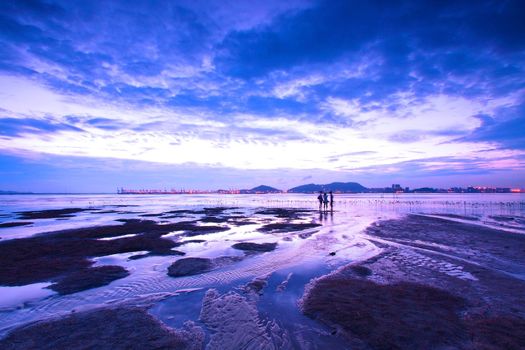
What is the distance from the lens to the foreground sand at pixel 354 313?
6543 mm

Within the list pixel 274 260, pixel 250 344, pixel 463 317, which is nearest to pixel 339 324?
pixel 250 344

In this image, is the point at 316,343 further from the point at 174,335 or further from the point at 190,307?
the point at 190,307

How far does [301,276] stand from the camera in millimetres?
11898

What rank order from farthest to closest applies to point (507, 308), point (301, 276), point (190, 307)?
point (301, 276)
point (190, 307)
point (507, 308)

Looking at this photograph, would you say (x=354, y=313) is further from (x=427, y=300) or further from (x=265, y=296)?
(x=265, y=296)

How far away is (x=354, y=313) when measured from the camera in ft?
26.0

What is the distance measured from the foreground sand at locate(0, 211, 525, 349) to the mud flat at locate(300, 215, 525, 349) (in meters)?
0.03

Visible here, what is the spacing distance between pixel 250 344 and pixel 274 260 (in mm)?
8164

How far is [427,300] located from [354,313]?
2608 millimetres

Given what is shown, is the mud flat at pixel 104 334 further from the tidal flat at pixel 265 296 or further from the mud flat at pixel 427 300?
the mud flat at pixel 427 300

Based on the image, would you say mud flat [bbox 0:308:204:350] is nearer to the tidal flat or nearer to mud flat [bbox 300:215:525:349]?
the tidal flat

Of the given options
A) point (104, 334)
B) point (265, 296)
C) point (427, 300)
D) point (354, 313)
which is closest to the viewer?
point (104, 334)

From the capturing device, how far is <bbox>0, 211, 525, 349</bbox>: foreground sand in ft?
21.5

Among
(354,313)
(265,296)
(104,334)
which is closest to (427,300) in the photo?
(354,313)
